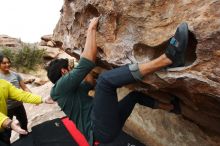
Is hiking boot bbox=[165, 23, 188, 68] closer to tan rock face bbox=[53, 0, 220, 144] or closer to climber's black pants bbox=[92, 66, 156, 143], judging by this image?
tan rock face bbox=[53, 0, 220, 144]

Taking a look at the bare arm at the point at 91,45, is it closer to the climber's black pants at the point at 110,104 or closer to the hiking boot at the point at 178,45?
the climber's black pants at the point at 110,104

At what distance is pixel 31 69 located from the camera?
2023cm

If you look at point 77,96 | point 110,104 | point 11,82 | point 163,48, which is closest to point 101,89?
point 110,104

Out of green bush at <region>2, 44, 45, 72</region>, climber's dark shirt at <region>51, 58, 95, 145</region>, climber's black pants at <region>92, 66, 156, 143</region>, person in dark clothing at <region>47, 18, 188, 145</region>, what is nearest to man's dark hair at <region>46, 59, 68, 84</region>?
person in dark clothing at <region>47, 18, 188, 145</region>

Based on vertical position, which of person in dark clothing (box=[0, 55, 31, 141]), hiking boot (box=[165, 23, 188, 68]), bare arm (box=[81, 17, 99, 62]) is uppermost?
hiking boot (box=[165, 23, 188, 68])

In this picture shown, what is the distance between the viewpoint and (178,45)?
10.5 feet

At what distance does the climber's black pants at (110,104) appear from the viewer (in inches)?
137

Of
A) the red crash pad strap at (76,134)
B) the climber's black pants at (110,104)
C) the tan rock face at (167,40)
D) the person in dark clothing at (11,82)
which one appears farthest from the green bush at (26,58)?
the climber's black pants at (110,104)

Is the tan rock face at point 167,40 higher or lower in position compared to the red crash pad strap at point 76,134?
higher

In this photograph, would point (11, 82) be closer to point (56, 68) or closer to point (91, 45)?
point (56, 68)

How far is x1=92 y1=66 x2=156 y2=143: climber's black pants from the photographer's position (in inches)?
137

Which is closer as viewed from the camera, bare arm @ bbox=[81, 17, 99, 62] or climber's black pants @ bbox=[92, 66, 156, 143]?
climber's black pants @ bbox=[92, 66, 156, 143]

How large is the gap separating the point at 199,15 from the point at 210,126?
1.70m

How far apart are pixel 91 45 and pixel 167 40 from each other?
995mm
